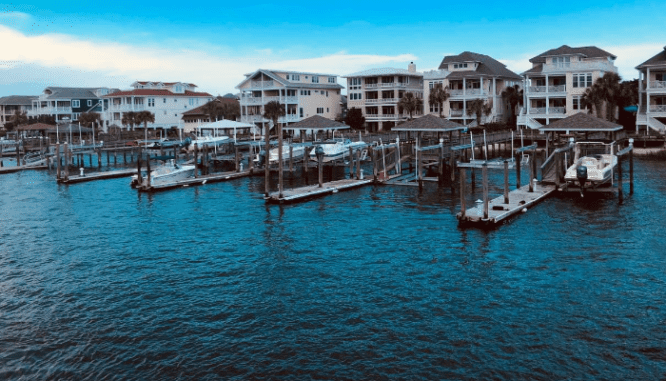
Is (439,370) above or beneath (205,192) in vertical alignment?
beneath

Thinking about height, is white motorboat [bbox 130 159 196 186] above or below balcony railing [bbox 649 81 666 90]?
below

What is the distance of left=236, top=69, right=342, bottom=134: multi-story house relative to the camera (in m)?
102

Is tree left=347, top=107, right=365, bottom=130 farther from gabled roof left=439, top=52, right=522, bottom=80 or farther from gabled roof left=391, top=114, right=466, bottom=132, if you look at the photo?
gabled roof left=391, top=114, right=466, bottom=132

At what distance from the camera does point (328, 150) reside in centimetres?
6394

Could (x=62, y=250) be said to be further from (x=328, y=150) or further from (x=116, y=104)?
(x=116, y=104)

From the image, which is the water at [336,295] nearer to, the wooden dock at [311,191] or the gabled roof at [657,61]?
the wooden dock at [311,191]

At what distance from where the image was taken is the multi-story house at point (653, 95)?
7662 centimetres

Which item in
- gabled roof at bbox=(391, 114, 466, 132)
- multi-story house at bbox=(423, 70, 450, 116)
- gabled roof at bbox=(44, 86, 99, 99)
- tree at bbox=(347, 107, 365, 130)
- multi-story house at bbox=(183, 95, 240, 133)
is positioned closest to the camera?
gabled roof at bbox=(391, 114, 466, 132)

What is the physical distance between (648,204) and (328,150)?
32.3m

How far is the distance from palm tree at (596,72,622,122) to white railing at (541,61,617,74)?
2.49 metres

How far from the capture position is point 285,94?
333 ft

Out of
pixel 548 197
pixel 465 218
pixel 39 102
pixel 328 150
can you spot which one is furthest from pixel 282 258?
pixel 39 102

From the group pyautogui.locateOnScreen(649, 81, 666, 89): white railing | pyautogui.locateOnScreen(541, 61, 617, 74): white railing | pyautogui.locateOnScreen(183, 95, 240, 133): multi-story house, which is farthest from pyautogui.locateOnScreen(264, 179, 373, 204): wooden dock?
pyautogui.locateOnScreen(183, 95, 240, 133): multi-story house

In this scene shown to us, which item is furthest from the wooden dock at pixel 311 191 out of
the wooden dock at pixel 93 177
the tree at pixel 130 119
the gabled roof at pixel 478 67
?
the tree at pixel 130 119
